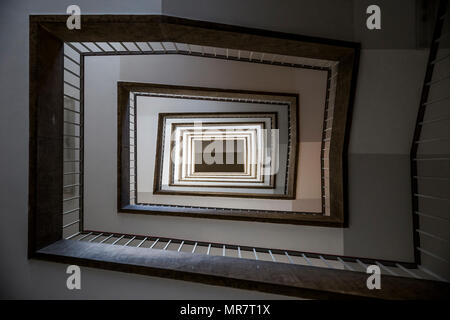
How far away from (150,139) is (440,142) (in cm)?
475

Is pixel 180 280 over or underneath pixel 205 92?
underneath

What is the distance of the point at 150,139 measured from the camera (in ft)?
17.6

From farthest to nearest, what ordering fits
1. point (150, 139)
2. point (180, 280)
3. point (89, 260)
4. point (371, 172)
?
point (150, 139)
point (371, 172)
point (89, 260)
point (180, 280)

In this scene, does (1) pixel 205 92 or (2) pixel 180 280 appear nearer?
(2) pixel 180 280

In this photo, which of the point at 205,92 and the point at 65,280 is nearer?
the point at 65,280

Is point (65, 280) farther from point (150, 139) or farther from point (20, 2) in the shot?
point (150, 139)

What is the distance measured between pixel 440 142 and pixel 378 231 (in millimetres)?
1055

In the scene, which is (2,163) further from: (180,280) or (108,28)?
(180,280)

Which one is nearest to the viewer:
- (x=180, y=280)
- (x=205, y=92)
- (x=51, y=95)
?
(x=180, y=280)

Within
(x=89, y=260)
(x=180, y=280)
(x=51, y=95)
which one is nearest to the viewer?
(x=180, y=280)
